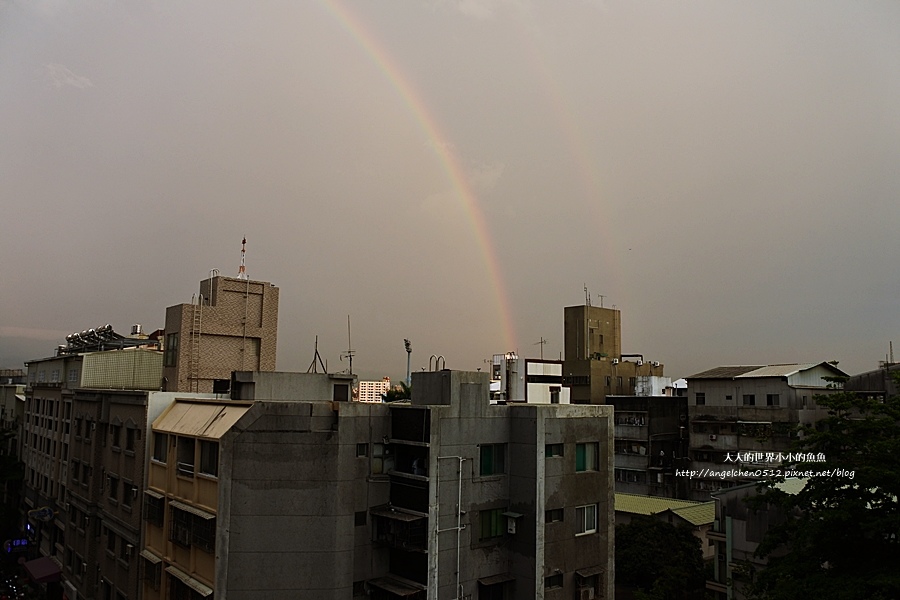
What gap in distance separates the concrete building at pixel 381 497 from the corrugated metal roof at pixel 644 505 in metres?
22.4

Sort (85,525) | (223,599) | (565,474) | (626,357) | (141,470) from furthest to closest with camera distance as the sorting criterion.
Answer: (626,357), (85,525), (141,470), (565,474), (223,599)

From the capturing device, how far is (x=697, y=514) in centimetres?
4819

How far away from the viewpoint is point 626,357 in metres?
91.6

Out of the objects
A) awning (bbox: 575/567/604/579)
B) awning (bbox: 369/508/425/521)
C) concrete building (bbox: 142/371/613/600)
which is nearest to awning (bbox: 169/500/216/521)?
concrete building (bbox: 142/371/613/600)

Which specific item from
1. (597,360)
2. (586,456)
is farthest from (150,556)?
(597,360)

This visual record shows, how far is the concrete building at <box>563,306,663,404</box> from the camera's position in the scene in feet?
279

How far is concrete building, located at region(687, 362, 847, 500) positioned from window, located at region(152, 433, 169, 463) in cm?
4555

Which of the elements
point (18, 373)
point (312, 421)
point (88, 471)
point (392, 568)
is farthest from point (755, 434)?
point (18, 373)

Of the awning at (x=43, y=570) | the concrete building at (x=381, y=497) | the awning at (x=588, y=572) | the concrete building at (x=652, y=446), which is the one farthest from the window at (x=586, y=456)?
the concrete building at (x=652, y=446)

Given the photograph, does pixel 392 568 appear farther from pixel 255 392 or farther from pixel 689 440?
pixel 689 440

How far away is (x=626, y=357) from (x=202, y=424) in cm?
7429

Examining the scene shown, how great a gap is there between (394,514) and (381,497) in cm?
100

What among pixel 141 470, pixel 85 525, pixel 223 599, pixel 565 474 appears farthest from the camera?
pixel 85 525

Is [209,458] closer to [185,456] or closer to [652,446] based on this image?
[185,456]
